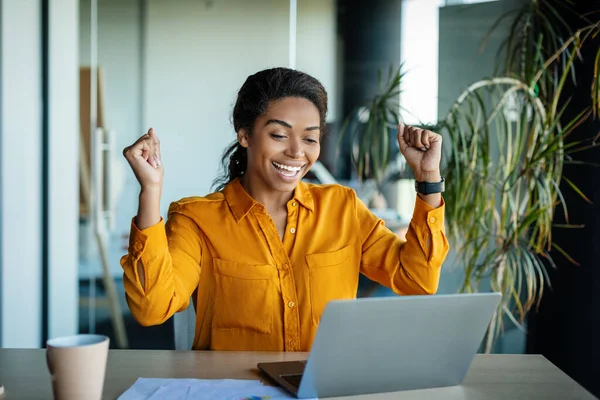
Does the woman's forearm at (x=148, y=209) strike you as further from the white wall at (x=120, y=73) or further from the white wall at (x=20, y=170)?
the white wall at (x=120, y=73)

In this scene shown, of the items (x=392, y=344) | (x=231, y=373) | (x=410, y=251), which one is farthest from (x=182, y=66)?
(x=392, y=344)

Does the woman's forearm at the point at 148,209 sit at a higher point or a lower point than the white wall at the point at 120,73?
lower

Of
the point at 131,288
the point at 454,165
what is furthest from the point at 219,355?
the point at 454,165

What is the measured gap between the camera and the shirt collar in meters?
1.86

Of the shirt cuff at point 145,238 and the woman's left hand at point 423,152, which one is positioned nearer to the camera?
the shirt cuff at point 145,238

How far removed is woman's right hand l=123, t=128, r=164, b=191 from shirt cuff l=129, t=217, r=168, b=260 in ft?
0.29

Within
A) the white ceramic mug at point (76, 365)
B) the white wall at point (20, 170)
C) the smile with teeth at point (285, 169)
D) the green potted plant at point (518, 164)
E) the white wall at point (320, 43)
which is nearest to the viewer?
the white ceramic mug at point (76, 365)

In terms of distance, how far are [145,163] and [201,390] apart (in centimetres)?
52

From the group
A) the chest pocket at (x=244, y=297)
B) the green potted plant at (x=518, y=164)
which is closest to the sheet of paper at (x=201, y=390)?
the chest pocket at (x=244, y=297)

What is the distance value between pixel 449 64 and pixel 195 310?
226 cm

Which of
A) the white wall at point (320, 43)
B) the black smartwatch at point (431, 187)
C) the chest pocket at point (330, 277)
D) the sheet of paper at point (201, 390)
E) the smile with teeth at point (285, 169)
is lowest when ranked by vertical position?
the sheet of paper at point (201, 390)

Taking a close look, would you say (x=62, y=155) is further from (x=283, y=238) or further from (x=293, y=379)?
(x=293, y=379)

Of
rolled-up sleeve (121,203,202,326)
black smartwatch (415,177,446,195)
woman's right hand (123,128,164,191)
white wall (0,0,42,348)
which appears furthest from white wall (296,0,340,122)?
woman's right hand (123,128,164,191)

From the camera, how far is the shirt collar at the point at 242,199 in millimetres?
1855
